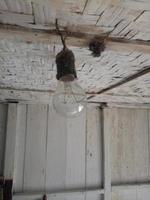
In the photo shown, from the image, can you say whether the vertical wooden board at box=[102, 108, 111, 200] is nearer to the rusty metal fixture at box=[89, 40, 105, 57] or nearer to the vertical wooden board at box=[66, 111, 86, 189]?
the vertical wooden board at box=[66, 111, 86, 189]

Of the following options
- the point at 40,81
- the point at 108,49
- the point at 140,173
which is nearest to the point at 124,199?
the point at 140,173

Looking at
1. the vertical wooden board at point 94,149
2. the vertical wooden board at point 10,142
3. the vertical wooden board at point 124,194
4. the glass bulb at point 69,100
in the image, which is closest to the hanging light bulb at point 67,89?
the glass bulb at point 69,100

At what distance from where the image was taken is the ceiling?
0.60 metres

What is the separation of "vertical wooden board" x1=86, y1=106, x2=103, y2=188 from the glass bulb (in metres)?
1.42

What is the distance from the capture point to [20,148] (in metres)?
2.11

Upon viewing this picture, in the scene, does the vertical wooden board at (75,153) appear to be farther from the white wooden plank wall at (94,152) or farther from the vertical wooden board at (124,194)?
the vertical wooden board at (124,194)

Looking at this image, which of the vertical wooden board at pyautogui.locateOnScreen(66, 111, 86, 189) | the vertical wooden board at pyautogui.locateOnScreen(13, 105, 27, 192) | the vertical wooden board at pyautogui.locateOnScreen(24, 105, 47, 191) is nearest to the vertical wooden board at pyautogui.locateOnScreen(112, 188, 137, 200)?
the vertical wooden board at pyautogui.locateOnScreen(66, 111, 86, 189)

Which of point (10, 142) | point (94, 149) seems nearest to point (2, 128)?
point (10, 142)

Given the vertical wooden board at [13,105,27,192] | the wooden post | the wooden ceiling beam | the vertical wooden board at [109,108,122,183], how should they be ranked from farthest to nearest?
the vertical wooden board at [109,108,122,183] → the vertical wooden board at [13,105,27,192] → the wooden post → the wooden ceiling beam

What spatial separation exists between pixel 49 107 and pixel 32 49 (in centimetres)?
140

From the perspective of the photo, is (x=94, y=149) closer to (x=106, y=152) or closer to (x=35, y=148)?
(x=106, y=152)

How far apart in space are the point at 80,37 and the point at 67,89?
0.55 ft

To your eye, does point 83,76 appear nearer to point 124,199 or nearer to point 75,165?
point 75,165

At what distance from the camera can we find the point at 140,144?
7.89ft
